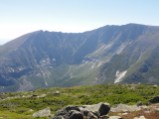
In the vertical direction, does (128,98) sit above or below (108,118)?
below

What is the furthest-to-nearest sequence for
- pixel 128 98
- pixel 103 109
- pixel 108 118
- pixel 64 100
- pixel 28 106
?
pixel 64 100 → pixel 28 106 → pixel 128 98 → pixel 103 109 → pixel 108 118

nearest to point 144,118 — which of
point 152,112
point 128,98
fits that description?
point 152,112

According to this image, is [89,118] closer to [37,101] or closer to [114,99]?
[114,99]

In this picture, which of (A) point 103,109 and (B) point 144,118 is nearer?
(B) point 144,118

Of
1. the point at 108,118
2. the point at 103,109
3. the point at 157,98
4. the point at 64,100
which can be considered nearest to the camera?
the point at 108,118

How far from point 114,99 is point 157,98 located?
51.5 meters

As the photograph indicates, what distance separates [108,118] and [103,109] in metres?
5.00

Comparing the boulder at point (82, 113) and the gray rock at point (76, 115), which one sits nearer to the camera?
the gray rock at point (76, 115)

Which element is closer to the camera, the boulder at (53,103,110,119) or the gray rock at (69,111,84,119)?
the gray rock at (69,111,84,119)

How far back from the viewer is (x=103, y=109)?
50.1 m

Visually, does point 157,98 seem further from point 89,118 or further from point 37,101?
point 37,101

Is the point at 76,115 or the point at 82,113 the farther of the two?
the point at 82,113

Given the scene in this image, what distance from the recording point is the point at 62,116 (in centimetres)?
4416

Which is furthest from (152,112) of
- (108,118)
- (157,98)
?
(157,98)
